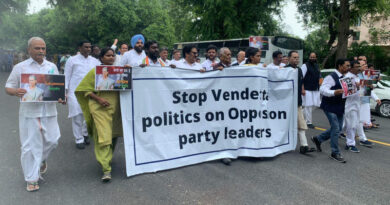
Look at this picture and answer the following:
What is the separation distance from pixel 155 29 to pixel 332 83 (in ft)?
91.0

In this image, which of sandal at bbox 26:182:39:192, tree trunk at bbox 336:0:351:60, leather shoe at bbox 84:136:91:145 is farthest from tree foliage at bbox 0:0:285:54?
sandal at bbox 26:182:39:192

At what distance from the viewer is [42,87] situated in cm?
378

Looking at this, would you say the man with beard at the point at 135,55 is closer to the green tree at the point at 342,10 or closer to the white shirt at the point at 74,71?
the white shirt at the point at 74,71

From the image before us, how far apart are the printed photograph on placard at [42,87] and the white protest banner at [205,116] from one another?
798 mm


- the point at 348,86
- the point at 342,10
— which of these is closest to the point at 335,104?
the point at 348,86

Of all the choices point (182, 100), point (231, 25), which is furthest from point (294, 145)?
point (231, 25)

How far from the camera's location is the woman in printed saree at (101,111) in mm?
4078

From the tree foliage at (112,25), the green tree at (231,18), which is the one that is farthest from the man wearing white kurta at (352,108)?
the tree foliage at (112,25)

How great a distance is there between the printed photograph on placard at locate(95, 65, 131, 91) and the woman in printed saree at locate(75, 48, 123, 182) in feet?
0.46

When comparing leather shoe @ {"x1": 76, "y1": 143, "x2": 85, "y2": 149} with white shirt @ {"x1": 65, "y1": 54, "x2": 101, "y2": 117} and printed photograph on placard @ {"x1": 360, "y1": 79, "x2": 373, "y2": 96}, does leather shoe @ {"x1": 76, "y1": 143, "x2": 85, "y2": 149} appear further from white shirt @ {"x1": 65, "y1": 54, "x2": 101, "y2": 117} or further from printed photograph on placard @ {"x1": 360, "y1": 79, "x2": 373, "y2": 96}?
printed photograph on placard @ {"x1": 360, "y1": 79, "x2": 373, "y2": 96}

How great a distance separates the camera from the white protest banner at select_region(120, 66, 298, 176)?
4.34 meters

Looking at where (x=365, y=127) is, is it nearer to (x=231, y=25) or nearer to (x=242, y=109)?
(x=242, y=109)

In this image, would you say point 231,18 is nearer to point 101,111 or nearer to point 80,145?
point 80,145

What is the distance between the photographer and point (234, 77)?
16.5ft
